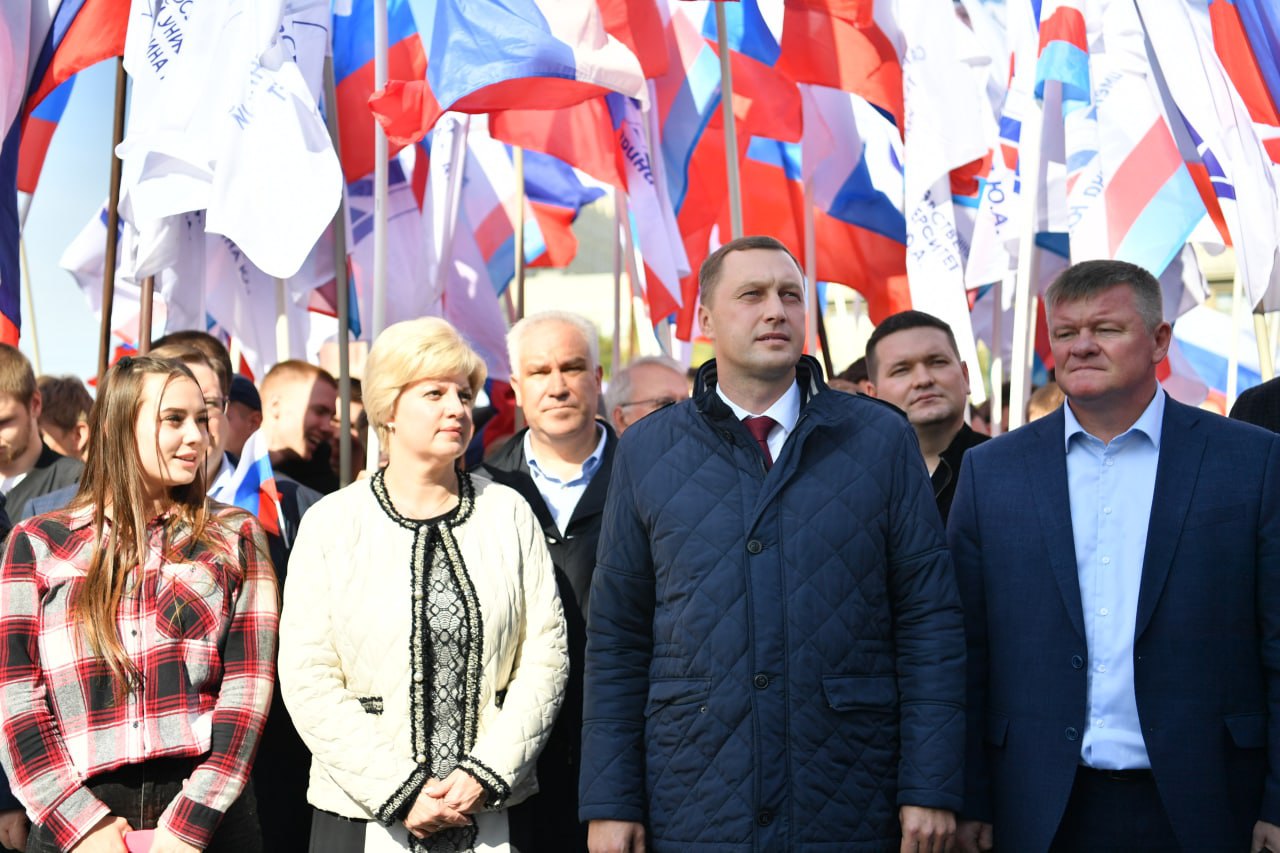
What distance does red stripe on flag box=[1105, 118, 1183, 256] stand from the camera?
737 centimetres

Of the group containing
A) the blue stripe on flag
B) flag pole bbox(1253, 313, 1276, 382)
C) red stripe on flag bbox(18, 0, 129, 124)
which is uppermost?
red stripe on flag bbox(18, 0, 129, 124)

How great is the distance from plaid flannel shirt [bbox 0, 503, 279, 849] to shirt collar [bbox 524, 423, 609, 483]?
1.12 m

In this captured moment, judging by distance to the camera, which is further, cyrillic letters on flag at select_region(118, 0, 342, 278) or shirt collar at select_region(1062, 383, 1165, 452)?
cyrillic letters on flag at select_region(118, 0, 342, 278)

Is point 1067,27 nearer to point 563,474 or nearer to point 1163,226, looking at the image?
point 1163,226

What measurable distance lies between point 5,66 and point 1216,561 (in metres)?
5.77

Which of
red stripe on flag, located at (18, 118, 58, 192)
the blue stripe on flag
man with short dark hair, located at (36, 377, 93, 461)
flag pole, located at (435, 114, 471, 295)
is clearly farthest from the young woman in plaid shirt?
red stripe on flag, located at (18, 118, 58, 192)

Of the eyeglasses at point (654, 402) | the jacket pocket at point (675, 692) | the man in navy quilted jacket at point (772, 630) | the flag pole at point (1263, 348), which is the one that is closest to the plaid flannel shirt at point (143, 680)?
the man in navy quilted jacket at point (772, 630)

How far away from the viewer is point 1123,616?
3549 mm

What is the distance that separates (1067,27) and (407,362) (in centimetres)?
473

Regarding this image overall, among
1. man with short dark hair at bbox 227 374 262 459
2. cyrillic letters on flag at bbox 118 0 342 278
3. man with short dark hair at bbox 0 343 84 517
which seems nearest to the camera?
man with short dark hair at bbox 0 343 84 517

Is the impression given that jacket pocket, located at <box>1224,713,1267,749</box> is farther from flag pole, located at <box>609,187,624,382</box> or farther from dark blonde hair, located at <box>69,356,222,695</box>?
flag pole, located at <box>609,187,624,382</box>

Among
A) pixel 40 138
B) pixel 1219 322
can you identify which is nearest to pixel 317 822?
pixel 40 138

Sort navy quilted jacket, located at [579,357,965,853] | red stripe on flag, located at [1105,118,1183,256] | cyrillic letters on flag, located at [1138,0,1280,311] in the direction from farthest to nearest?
1. red stripe on flag, located at [1105,118,1183,256]
2. cyrillic letters on flag, located at [1138,0,1280,311]
3. navy quilted jacket, located at [579,357,965,853]

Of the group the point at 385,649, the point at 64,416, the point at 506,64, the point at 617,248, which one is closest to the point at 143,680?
the point at 385,649
